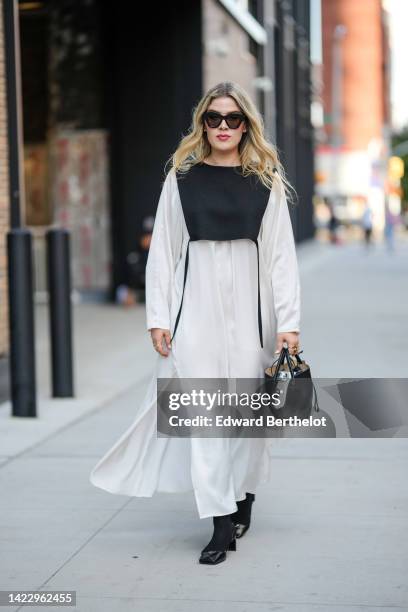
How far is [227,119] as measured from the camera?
4789mm

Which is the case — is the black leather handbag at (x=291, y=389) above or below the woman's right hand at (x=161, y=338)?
below

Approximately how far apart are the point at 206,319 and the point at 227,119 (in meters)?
0.85

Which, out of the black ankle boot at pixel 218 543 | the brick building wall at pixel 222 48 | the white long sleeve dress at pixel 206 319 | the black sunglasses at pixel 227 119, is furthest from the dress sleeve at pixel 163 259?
the brick building wall at pixel 222 48

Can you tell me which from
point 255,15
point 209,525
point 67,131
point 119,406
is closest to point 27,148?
point 67,131

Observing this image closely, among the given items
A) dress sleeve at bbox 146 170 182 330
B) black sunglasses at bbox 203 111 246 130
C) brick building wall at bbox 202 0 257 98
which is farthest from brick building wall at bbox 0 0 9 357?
brick building wall at bbox 202 0 257 98

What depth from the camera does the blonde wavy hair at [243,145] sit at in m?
4.82

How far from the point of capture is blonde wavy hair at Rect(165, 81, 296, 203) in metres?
4.82

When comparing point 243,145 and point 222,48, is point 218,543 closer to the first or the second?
point 243,145

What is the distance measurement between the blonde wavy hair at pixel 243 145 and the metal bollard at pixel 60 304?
3.98 m

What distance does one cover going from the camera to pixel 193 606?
4223 mm

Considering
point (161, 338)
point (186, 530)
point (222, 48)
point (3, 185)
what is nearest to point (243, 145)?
point (161, 338)

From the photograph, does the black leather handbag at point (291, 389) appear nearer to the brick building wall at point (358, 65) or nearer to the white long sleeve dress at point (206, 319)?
the white long sleeve dress at point (206, 319)

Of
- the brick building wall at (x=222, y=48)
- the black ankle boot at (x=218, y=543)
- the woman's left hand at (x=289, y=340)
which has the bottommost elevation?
the black ankle boot at (x=218, y=543)

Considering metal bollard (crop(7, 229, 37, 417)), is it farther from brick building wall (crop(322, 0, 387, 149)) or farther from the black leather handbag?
brick building wall (crop(322, 0, 387, 149))
